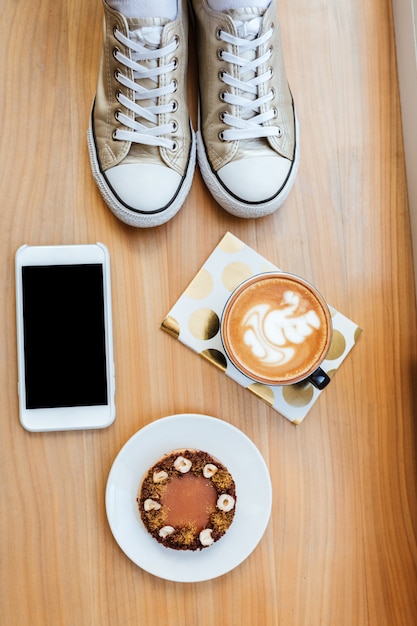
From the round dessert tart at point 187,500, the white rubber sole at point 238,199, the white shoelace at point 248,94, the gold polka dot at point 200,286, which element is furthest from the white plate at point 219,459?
the white shoelace at point 248,94

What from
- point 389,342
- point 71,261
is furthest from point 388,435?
point 71,261

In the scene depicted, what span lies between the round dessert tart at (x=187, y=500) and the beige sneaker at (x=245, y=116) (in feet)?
1.11

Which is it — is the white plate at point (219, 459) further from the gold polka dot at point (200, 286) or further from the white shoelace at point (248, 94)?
the white shoelace at point (248, 94)

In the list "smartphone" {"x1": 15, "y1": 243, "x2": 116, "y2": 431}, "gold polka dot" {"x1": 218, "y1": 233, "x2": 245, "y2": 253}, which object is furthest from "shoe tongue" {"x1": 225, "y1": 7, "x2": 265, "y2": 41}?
"smartphone" {"x1": 15, "y1": 243, "x2": 116, "y2": 431}

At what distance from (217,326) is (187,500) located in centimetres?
23

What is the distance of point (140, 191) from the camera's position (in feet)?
2.60

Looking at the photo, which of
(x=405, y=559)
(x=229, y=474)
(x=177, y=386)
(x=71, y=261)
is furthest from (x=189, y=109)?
(x=405, y=559)

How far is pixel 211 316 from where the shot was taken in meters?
0.83

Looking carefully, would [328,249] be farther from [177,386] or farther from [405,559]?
[405,559]

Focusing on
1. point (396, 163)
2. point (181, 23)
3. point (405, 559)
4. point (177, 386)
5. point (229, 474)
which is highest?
point (181, 23)

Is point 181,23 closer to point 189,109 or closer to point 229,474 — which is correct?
point 189,109

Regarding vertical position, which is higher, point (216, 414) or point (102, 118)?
point (102, 118)

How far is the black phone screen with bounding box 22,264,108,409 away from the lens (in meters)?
0.80

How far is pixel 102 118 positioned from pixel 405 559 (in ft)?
2.38
